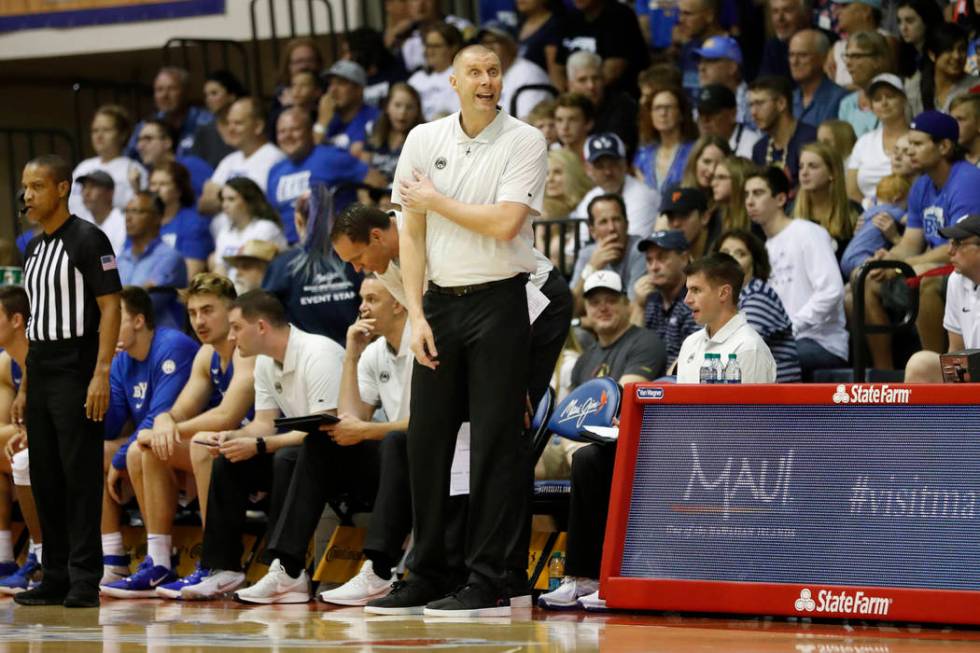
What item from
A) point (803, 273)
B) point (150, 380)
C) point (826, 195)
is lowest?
point (150, 380)

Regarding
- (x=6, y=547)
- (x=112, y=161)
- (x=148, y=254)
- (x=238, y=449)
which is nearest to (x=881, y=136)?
(x=238, y=449)

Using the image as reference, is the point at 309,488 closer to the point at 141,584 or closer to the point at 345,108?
the point at 141,584

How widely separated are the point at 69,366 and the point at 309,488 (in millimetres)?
1317

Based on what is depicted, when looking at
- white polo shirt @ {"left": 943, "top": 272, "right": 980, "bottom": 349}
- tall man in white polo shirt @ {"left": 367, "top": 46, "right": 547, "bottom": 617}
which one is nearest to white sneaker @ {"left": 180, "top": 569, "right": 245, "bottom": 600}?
tall man in white polo shirt @ {"left": 367, "top": 46, "right": 547, "bottom": 617}

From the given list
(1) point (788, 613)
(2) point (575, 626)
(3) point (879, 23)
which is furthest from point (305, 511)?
(3) point (879, 23)

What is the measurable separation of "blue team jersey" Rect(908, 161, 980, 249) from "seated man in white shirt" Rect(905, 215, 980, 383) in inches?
32.7

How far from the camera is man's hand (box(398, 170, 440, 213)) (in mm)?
6340

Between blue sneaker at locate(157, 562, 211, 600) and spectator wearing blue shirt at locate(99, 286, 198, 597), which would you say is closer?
blue sneaker at locate(157, 562, 211, 600)

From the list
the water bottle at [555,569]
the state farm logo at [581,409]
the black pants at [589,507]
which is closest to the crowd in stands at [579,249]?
the black pants at [589,507]

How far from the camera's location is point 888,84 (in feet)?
32.6

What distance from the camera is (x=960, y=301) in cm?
775

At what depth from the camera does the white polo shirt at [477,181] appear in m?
6.35

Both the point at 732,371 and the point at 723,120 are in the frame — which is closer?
the point at 732,371

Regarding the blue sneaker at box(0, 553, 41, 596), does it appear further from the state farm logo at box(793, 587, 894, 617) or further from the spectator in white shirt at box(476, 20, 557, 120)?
the spectator in white shirt at box(476, 20, 557, 120)
